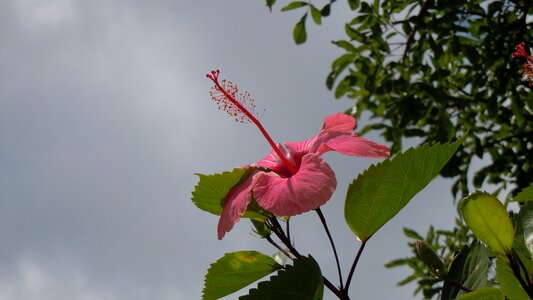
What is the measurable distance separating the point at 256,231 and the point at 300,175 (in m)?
0.17

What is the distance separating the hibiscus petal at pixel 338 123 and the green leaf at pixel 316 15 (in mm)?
2324

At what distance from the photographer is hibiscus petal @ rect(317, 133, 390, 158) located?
922 millimetres

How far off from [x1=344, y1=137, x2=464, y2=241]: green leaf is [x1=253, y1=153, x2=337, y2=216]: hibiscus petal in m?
0.05

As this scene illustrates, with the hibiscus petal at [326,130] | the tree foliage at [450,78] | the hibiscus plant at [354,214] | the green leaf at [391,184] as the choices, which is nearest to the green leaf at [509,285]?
the hibiscus plant at [354,214]

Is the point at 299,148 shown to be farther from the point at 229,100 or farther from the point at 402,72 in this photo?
the point at 402,72

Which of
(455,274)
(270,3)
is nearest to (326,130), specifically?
(455,274)

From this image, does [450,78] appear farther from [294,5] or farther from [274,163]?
[274,163]

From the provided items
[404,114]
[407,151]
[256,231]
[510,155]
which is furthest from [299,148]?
[510,155]

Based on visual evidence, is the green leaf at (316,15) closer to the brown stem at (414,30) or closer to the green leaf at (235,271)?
the brown stem at (414,30)

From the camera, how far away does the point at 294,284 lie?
83 cm

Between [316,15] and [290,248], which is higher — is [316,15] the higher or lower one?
the higher one

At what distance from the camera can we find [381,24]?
10.7ft

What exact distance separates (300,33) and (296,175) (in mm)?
2600

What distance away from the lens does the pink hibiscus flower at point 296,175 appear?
2.73 feet
